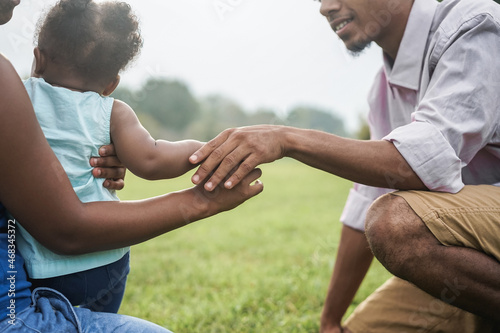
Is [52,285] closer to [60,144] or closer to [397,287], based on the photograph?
[60,144]

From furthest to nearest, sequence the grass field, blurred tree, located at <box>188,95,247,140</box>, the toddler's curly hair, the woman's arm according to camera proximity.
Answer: blurred tree, located at <box>188,95,247,140</box>, the grass field, the toddler's curly hair, the woman's arm

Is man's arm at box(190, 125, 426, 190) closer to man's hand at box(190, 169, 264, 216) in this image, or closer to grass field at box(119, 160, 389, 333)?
man's hand at box(190, 169, 264, 216)

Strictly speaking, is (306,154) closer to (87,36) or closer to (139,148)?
(139,148)

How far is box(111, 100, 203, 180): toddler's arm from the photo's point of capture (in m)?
1.62

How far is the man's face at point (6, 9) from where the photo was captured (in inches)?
57.1

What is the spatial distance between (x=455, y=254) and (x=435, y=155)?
34cm

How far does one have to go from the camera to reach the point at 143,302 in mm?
3318

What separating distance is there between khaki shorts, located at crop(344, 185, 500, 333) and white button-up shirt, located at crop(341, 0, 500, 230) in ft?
0.24

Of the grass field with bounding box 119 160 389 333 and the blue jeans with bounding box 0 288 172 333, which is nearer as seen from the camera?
the blue jeans with bounding box 0 288 172 333

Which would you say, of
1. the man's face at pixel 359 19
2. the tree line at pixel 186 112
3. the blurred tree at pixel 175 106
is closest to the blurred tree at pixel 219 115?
the tree line at pixel 186 112

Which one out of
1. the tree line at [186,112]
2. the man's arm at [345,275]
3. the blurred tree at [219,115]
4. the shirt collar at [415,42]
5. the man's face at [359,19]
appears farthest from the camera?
the tree line at [186,112]

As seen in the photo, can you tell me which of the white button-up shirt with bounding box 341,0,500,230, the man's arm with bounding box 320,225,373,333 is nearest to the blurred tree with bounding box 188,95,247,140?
the man's arm with bounding box 320,225,373,333

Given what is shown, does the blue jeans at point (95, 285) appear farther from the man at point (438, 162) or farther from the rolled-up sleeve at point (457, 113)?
the rolled-up sleeve at point (457, 113)

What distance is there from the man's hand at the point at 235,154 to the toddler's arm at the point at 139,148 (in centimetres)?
8
